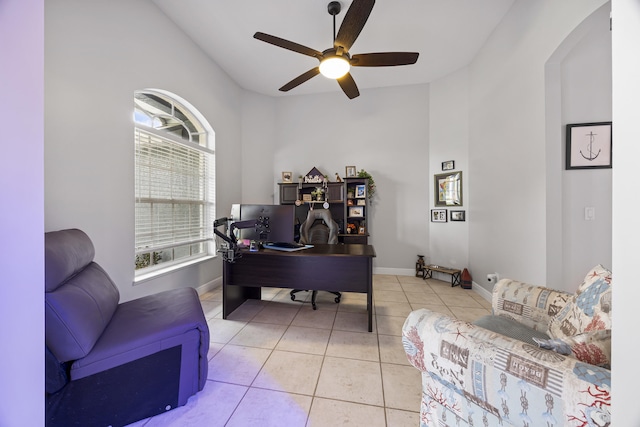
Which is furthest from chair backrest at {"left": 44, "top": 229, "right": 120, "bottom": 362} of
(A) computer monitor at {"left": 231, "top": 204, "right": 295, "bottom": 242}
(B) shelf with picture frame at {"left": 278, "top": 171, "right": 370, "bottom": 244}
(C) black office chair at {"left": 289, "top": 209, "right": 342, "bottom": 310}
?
(B) shelf with picture frame at {"left": 278, "top": 171, "right": 370, "bottom": 244}

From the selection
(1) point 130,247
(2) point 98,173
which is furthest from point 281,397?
(2) point 98,173

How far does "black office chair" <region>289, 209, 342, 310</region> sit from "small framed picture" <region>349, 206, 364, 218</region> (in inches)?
31.6

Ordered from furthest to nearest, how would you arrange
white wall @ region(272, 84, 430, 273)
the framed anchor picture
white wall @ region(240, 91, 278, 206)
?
white wall @ region(240, 91, 278, 206) → white wall @ region(272, 84, 430, 273) → the framed anchor picture

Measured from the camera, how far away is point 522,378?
0.68 metres

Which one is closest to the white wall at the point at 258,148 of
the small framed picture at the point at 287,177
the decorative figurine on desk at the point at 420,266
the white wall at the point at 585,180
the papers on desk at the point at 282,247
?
the small framed picture at the point at 287,177

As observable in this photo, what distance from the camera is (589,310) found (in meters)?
1.00

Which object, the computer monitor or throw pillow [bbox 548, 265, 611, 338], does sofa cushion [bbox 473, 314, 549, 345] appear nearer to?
throw pillow [bbox 548, 265, 611, 338]

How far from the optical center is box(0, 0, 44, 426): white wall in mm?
587

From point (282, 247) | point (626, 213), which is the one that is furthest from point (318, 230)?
point (626, 213)

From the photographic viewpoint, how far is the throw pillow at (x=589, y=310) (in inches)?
37.1

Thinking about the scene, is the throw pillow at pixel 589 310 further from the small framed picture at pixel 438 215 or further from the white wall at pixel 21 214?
the small framed picture at pixel 438 215

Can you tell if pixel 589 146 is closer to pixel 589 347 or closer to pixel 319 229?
pixel 589 347

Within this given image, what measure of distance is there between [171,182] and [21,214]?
242 cm

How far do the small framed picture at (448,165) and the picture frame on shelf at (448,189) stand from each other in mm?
80
